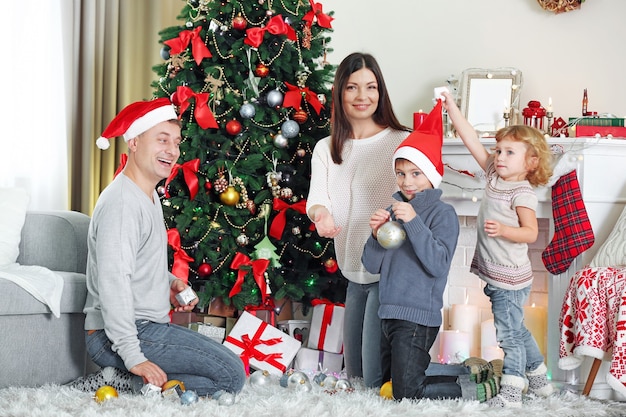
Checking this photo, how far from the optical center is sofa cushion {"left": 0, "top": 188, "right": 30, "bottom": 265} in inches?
119

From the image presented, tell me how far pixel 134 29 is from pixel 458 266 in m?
2.48

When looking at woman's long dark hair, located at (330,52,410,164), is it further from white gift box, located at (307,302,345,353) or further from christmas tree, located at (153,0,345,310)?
white gift box, located at (307,302,345,353)

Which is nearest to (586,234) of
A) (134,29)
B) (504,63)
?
(504,63)

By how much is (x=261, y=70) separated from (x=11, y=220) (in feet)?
4.06

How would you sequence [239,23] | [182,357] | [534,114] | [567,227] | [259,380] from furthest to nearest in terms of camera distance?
[534,114]
[239,23]
[567,227]
[259,380]
[182,357]

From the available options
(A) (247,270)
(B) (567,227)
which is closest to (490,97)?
(B) (567,227)

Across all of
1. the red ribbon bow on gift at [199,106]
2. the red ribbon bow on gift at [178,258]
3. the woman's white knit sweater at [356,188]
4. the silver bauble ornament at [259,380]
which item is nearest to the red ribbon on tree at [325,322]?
the woman's white knit sweater at [356,188]

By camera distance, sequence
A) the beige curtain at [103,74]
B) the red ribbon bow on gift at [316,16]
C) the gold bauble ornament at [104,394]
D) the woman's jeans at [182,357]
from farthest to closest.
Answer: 1. the beige curtain at [103,74]
2. the red ribbon bow on gift at [316,16]
3. the woman's jeans at [182,357]
4. the gold bauble ornament at [104,394]

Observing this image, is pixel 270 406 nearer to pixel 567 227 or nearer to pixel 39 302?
pixel 39 302

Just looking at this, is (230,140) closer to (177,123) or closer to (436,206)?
(177,123)

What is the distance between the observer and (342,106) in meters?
3.13

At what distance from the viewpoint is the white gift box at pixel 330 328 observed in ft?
11.4

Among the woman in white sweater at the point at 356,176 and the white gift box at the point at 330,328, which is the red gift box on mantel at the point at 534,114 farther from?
the white gift box at the point at 330,328

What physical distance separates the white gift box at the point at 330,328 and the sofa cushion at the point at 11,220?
1.31 metres
